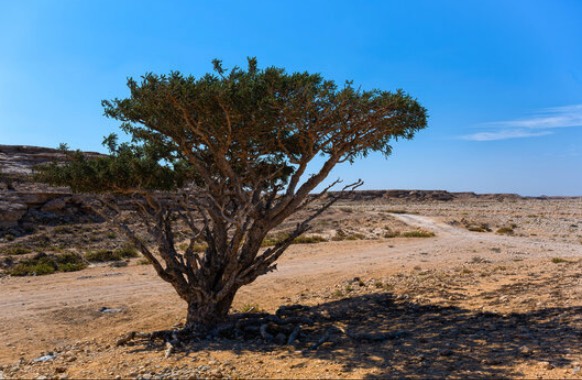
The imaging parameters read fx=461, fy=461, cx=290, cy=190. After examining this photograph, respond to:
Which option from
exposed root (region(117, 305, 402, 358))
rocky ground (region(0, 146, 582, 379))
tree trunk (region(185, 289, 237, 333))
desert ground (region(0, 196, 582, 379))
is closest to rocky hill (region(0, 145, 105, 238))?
rocky ground (region(0, 146, 582, 379))

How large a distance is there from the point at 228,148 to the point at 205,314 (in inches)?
132

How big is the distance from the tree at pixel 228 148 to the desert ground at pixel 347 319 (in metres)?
1.59

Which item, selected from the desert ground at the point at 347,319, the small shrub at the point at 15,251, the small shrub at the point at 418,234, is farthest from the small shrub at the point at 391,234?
the small shrub at the point at 15,251

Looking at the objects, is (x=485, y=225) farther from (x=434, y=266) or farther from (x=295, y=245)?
(x=434, y=266)

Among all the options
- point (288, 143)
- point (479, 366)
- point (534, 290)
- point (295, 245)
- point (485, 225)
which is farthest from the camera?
point (485, 225)

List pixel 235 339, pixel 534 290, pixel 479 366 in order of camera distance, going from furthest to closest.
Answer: pixel 534 290 → pixel 235 339 → pixel 479 366

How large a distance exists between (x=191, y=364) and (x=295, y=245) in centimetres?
1993

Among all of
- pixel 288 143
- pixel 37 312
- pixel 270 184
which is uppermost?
pixel 288 143

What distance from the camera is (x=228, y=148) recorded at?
8.98m

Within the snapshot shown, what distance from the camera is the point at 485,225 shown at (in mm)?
35031

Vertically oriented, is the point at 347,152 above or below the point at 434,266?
above

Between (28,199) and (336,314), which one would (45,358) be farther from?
(28,199)

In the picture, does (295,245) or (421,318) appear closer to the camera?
(421,318)

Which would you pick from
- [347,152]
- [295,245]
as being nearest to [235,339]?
[347,152]
